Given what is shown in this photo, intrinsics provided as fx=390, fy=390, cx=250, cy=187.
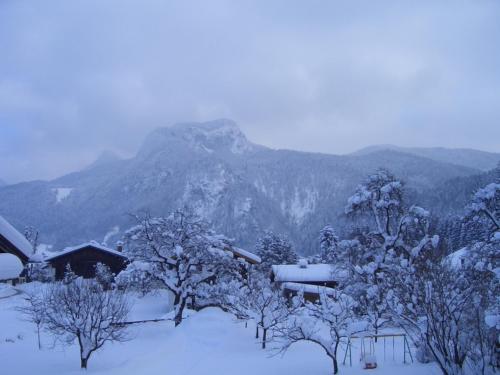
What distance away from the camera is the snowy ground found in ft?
51.4

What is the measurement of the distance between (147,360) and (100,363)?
2867mm

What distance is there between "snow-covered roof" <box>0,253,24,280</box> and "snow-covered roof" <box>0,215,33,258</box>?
1147 millimetres

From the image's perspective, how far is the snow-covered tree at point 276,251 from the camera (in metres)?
59.7

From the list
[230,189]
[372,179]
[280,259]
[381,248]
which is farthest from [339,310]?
[230,189]

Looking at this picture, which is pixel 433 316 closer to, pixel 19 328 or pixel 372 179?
pixel 372 179

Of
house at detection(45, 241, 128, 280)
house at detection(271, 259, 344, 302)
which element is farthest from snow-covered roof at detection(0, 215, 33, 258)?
house at detection(45, 241, 128, 280)

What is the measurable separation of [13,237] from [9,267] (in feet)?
4.67

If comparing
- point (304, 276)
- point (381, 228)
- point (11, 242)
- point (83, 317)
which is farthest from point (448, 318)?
point (304, 276)

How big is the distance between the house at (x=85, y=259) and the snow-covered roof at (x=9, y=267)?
4225 centimetres

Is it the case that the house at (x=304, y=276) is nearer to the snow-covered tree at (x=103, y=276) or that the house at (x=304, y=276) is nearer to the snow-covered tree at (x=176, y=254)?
the snow-covered tree at (x=103, y=276)

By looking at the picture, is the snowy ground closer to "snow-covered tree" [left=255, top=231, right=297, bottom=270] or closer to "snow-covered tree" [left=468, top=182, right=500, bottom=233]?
"snow-covered tree" [left=468, top=182, right=500, bottom=233]

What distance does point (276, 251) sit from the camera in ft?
199

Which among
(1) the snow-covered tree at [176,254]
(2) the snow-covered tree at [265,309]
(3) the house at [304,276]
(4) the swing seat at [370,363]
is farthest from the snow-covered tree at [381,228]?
(3) the house at [304,276]

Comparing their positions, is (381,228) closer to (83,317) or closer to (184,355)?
(184,355)
